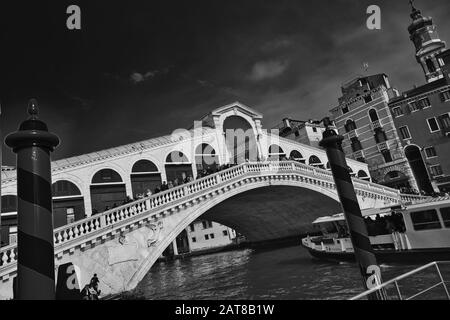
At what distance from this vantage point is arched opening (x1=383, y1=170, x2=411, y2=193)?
2873 centimetres

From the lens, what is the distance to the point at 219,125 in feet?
76.5

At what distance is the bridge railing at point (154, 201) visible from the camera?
34.2 ft

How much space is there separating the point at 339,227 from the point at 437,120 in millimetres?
18882

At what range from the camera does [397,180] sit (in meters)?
29.4

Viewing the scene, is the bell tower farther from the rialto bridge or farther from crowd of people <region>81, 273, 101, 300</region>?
crowd of people <region>81, 273, 101, 300</region>

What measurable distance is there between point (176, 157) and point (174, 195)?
7.10 m

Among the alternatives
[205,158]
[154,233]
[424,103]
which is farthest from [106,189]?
[424,103]

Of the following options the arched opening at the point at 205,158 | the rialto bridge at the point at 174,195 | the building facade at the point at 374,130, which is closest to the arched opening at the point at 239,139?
the rialto bridge at the point at 174,195

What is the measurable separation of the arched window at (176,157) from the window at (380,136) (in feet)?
63.8

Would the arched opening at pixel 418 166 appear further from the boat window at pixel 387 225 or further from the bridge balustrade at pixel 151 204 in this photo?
the boat window at pixel 387 225

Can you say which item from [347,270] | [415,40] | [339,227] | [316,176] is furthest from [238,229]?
[415,40]

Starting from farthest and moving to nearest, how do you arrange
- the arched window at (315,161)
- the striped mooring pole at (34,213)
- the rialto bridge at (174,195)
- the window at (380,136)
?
the window at (380,136), the arched window at (315,161), the rialto bridge at (174,195), the striped mooring pole at (34,213)

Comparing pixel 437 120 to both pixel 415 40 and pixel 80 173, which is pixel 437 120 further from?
pixel 80 173

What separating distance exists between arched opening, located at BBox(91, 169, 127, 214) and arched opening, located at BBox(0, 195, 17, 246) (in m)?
3.57
